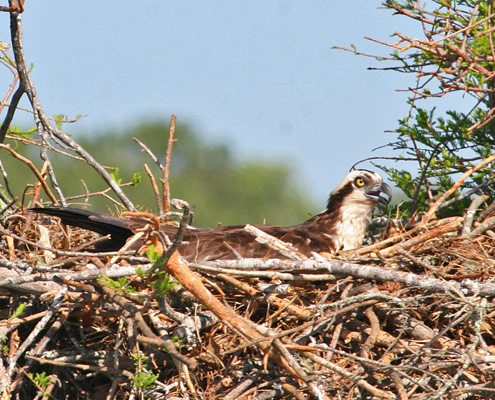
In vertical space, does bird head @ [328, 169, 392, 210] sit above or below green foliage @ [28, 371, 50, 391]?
above

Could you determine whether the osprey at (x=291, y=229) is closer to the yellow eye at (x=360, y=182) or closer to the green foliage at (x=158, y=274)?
the yellow eye at (x=360, y=182)

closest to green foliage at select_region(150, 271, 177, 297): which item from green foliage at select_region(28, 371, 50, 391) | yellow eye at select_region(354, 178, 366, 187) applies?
green foliage at select_region(28, 371, 50, 391)

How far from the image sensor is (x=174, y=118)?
481cm

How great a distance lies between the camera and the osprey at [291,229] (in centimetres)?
535

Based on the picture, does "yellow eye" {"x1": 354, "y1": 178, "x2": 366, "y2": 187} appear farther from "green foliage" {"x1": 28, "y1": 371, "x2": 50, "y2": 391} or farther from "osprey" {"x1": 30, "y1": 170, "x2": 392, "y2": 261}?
"green foliage" {"x1": 28, "y1": 371, "x2": 50, "y2": 391}

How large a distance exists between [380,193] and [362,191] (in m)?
0.13

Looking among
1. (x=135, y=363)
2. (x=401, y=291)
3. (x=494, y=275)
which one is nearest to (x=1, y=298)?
(x=135, y=363)

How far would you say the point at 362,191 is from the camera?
21.4 ft

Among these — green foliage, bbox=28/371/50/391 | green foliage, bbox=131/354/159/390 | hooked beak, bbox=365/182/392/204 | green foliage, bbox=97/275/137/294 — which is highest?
green foliage, bbox=97/275/137/294

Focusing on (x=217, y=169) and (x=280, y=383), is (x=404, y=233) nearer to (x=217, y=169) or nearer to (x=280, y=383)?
(x=280, y=383)

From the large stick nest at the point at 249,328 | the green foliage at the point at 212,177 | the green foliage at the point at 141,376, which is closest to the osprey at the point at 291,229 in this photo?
the large stick nest at the point at 249,328

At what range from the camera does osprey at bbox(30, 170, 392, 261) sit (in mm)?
5352

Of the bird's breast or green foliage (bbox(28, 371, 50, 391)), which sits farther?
the bird's breast

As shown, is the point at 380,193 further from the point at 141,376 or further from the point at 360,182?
the point at 141,376
